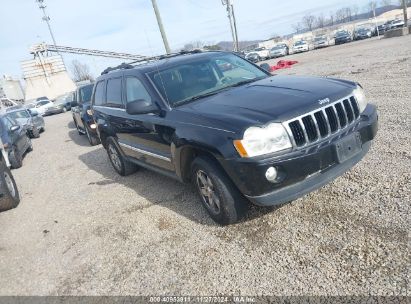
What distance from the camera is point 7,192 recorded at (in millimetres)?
6133

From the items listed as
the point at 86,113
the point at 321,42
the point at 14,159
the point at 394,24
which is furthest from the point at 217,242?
the point at 394,24

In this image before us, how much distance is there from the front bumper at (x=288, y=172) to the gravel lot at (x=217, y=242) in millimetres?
490

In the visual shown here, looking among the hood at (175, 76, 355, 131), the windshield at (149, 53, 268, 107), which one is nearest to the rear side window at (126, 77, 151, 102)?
the windshield at (149, 53, 268, 107)

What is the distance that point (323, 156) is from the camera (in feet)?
11.1

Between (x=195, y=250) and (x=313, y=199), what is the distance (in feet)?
4.86

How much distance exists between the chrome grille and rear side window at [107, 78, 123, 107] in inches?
124

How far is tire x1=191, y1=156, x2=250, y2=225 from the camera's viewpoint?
366 cm

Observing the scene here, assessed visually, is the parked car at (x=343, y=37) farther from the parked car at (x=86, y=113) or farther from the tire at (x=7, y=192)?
the tire at (x=7, y=192)

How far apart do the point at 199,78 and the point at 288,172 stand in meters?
1.98

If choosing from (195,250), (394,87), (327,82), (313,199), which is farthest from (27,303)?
(394,87)

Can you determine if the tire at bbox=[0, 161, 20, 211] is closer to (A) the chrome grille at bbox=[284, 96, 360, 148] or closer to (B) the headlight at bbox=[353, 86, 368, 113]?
(A) the chrome grille at bbox=[284, 96, 360, 148]

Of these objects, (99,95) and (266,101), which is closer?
(266,101)

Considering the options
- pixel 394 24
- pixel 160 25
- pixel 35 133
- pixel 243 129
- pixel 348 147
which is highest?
pixel 160 25

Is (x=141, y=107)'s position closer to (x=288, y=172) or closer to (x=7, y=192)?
(x=288, y=172)
